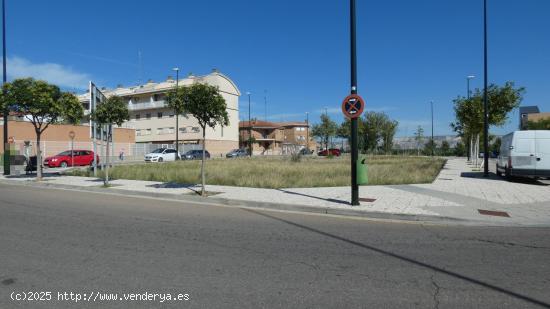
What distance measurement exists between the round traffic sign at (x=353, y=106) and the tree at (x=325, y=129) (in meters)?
67.5

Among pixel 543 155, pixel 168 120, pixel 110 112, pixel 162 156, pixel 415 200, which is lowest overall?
pixel 415 200

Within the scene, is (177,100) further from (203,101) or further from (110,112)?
(110,112)

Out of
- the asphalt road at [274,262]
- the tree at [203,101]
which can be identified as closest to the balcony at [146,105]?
the tree at [203,101]

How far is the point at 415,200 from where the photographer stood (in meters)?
10.9

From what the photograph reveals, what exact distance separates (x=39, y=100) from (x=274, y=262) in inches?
680

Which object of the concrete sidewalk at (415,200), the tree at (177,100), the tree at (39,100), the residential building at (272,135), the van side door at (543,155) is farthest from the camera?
the residential building at (272,135)

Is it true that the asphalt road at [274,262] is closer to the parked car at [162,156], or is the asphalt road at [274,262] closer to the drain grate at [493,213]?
the drain grate at [493,213]

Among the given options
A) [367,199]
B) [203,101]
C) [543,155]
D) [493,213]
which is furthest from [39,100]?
[543,155]

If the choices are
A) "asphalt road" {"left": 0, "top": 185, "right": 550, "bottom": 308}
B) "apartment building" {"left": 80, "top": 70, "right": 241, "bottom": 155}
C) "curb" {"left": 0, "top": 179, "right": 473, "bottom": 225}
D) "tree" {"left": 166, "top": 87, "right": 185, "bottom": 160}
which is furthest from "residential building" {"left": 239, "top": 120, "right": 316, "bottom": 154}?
"asphalt road" {"left": 0, "top": 185, "right": 550, "bottom": 308}

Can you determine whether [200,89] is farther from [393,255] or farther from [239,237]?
[393,255]

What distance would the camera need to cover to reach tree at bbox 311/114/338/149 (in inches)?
3029

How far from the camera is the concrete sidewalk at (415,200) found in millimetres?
8703

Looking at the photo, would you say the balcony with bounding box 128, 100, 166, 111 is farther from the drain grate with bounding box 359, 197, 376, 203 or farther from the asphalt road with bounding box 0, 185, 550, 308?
the asphalt road with bounding box 0, 185, 550, 308

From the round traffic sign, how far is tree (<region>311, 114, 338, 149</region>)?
6747 cm
